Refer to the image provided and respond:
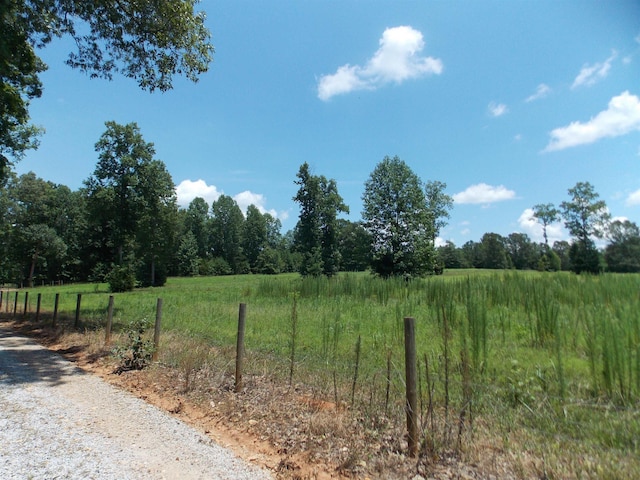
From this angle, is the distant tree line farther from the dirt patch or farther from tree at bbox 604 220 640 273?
the dirt patch

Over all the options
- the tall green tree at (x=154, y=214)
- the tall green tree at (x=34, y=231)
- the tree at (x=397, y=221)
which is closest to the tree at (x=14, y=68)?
the tall green tree at (x=154, y=214)

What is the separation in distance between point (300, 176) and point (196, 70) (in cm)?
4423

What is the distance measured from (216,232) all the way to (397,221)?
2647 inches

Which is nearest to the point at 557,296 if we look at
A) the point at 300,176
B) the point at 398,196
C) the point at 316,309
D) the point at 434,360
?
the point at 434,360

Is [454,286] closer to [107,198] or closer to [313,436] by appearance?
[313,436]

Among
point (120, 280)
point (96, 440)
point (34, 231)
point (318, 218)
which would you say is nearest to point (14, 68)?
point (96, 440)

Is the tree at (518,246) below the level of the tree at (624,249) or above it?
above

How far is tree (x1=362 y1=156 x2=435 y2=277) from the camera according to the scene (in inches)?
1399

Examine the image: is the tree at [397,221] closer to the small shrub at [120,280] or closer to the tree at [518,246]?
the small shrub at [120,280]

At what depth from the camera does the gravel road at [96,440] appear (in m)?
3.29

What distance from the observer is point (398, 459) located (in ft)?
11.0

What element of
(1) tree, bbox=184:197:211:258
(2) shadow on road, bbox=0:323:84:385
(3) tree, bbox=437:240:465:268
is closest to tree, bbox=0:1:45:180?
(2) shadow on road, bbox=0:323:84:385

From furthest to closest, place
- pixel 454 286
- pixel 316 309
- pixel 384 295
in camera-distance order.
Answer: pixel 384 295 → pixel 454 286 → pixel 316 309

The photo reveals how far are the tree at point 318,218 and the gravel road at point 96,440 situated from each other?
46743 millimetres
